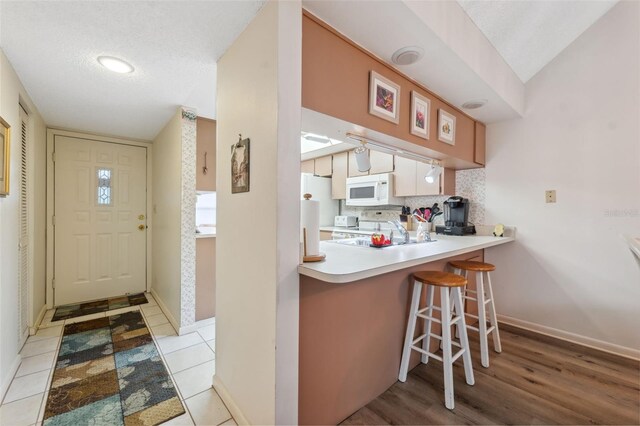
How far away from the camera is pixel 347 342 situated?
1448 millimetres

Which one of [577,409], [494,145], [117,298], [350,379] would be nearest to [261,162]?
[350,379]

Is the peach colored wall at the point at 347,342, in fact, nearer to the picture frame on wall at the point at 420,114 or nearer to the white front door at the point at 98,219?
the picture frame on wall at the point at 420,114

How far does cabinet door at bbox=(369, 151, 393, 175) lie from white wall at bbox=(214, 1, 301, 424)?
7.47 feet

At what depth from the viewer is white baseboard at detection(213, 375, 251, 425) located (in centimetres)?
142

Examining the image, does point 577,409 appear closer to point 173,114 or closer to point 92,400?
point 92,400

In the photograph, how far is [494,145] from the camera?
2805 mm

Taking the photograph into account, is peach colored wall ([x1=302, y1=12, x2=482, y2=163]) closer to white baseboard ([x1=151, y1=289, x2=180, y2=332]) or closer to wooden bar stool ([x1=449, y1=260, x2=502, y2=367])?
wooden bar stool ([x1=449, y1=260, x2=502, y2=367])

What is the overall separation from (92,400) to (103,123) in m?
2.66

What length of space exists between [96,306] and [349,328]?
10.6ft

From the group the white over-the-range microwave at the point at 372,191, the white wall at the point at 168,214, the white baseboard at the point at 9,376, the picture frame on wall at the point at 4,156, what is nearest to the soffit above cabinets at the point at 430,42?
the white over-the-range microwave at the point at 372,191

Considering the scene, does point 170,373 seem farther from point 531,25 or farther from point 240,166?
point 531,25

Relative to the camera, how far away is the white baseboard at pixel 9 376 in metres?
1.60

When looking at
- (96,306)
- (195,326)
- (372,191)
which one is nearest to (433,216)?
(372,191)

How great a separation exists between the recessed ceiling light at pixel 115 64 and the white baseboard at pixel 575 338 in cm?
388
